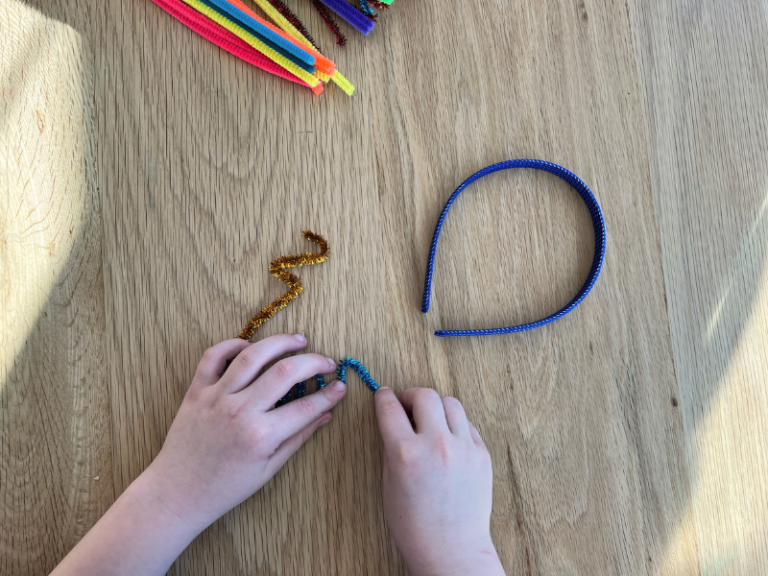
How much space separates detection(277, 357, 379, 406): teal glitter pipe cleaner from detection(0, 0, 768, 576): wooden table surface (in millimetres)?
17

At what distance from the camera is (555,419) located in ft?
2.38

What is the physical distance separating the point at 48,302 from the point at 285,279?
0.31m

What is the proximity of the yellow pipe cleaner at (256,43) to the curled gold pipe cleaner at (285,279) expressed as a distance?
0.21 meters

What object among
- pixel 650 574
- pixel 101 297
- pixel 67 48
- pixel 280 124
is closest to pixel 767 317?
pixel 650 574

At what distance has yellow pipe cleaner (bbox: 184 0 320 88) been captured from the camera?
74 centimetres

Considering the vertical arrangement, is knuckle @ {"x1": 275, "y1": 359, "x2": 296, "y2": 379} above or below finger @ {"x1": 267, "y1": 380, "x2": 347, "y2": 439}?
above

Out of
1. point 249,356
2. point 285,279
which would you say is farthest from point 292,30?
point 249,356

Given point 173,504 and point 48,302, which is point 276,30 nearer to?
point 48,302

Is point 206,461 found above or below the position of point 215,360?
below

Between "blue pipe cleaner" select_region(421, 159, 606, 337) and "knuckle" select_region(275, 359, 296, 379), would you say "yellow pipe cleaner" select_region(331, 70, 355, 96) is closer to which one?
"blue pipe cleaner" select_region(421, 159, 606, 337)

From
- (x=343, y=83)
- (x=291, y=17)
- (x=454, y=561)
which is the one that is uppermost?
(x=291, y=17)

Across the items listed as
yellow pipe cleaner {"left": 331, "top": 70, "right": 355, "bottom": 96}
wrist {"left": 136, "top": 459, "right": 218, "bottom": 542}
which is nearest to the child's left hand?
wrist {"left": 136, "top": 459, "right": 218, "bottom": 542}

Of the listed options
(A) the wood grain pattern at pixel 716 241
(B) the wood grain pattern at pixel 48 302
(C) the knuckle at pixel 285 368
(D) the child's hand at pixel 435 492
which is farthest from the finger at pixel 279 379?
(A) the wood grain pattern at pixel 716 241

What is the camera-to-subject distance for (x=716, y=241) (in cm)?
76
